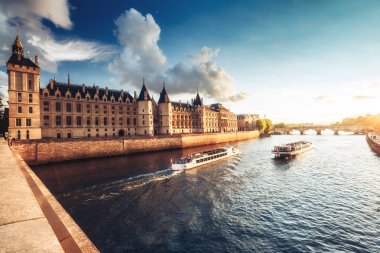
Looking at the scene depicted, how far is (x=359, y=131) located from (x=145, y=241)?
624 feet

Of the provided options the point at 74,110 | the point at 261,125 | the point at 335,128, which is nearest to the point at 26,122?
the point at 74,110

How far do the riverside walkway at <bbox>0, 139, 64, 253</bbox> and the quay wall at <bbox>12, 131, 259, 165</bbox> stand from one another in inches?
1400

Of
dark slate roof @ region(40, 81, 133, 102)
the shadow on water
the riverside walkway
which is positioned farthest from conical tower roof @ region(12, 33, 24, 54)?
the riverside walkway

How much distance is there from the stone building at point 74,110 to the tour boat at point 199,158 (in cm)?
3126

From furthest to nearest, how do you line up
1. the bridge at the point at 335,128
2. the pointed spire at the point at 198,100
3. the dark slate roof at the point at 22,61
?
the bridge at the point at 335,128, the pointed spire at the point at 198,100, the dark slate roof at the point at 22,61

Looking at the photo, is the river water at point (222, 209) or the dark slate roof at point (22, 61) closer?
the river water at point (222, 209)

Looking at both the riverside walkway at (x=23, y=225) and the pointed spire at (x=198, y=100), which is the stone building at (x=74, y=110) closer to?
the pointed spire at (x=198, y=100)

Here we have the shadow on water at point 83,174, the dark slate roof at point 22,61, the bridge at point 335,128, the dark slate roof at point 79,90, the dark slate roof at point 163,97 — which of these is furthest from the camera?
the bridge at point 335,128

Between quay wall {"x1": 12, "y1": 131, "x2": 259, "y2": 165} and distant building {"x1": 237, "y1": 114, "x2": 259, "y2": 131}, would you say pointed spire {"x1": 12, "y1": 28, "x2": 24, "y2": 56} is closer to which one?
quay wall {"x1": 12, "y1": 131, "x2": 259, "y2": 165}

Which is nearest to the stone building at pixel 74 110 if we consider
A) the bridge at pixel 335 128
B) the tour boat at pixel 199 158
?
the tour boat at pixel 199 158

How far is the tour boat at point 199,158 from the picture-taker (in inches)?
1398

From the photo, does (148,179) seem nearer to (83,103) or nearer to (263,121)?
(83,103)

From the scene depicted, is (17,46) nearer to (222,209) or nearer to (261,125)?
(222,209)

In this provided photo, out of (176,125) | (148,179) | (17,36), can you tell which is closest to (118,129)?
(176,125)
